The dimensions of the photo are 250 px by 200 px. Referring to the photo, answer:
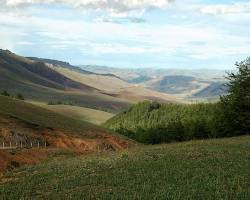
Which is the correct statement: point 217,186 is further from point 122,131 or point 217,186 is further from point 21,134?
point 122,131

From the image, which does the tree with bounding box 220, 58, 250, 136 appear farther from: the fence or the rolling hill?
the fence

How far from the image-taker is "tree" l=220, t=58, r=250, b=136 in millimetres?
89188

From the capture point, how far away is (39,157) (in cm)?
5288

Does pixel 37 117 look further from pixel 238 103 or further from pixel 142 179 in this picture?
pixel 142 179

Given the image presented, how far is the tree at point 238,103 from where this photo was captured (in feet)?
293

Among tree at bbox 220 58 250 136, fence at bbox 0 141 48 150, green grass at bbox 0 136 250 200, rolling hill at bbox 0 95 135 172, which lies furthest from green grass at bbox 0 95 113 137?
green grass at bbox 0 136 250 200

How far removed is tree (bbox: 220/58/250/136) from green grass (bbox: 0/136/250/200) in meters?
48.3

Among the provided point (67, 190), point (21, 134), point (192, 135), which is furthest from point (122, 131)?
→ point (67, 190)

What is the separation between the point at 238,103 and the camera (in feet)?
293

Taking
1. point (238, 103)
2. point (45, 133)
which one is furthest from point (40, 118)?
point (238, 103)

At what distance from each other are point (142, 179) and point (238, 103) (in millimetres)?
62886

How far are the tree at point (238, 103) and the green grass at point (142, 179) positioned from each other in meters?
48.3

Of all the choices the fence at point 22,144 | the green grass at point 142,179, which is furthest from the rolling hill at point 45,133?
the green grass at point 142,179

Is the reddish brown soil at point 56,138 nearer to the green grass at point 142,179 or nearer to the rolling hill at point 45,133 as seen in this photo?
the rolling hill at point 45,133
